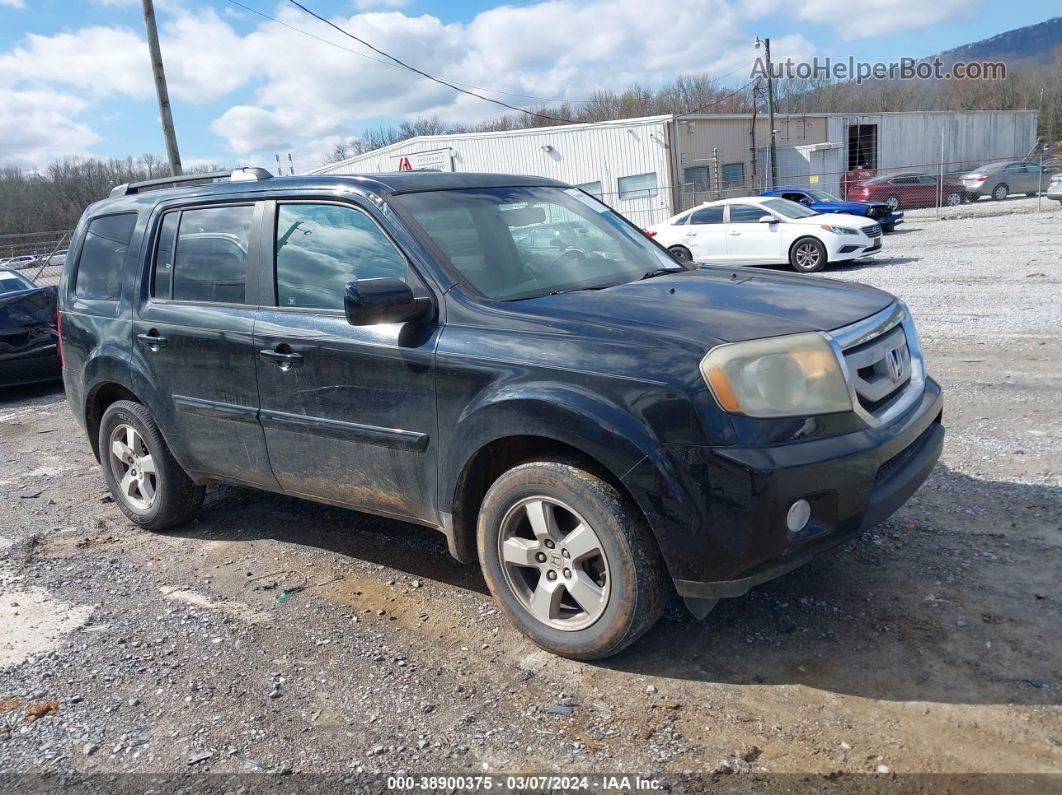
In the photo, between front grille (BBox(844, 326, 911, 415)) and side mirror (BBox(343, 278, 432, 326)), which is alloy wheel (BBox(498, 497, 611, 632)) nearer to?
side mirror (BBox(343, 278, 432, 326))

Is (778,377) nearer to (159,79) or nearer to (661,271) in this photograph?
(661,271)

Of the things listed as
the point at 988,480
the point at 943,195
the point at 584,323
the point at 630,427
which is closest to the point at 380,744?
the point at 630,427

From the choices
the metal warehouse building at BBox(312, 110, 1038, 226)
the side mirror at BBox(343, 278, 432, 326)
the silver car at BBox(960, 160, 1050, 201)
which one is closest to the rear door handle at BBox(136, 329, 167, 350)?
the side mirror at BBox(343, 278, 432, 326)

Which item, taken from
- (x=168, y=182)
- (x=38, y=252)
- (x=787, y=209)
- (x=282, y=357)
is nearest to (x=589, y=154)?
(x=787, y=209)

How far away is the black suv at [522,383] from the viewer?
2984 mm

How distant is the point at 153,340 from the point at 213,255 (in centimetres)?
59

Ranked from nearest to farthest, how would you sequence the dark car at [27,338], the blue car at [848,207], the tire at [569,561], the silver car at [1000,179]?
the tire at [569,561]
the dark car at [27,338]
the blue car at [848,207]
the silver car at [1000,179]

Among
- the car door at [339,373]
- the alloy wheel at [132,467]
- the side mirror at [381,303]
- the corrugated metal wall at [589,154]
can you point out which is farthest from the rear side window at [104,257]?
the corrugated metal wall at [589,154]

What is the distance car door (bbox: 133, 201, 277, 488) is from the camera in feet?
14.1

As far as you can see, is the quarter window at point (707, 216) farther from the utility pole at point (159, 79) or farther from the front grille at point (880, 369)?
the front grille at point (880, 369)

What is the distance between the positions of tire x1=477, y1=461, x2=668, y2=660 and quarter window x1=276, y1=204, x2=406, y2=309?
1164mm

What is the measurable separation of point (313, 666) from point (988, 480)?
3748mm

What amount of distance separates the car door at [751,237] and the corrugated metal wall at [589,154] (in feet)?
45.0

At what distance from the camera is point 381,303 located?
3.42 metres
